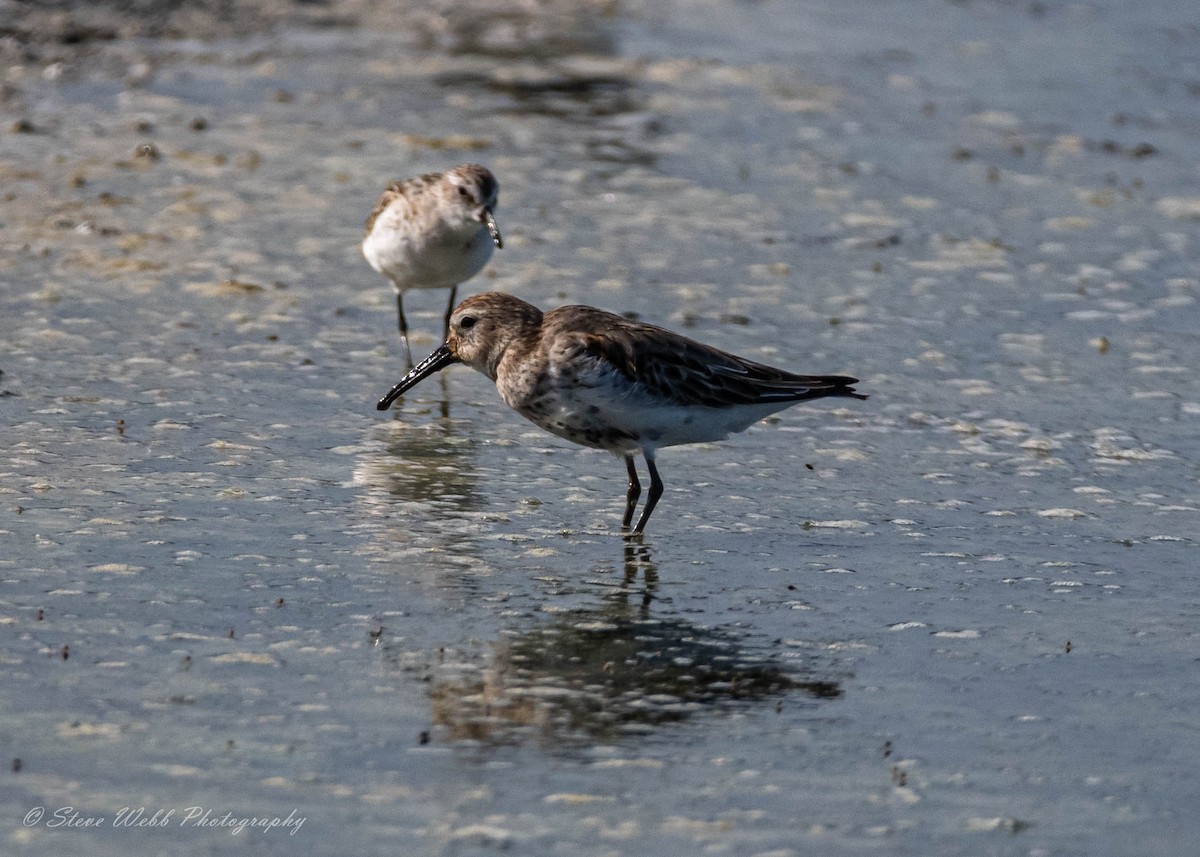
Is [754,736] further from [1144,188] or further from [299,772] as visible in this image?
[1144,188]

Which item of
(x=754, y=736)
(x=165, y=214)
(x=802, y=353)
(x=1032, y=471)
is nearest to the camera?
(x=754, y=736)

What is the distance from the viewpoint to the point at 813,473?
9.65 metres

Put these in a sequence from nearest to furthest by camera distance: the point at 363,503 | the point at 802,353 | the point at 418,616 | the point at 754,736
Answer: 1. the point at 754,736
2. the point at 418,616
3. the point at 363,503
4. the point at 802,353

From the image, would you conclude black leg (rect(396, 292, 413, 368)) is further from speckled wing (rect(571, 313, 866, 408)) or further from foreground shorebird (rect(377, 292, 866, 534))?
speckled wing (rect(571, 313, 866, 408))

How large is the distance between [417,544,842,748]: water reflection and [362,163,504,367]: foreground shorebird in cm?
427

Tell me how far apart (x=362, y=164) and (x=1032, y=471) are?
26.0 ft

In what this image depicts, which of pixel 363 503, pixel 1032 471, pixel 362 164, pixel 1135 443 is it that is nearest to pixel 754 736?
pixel 363 503

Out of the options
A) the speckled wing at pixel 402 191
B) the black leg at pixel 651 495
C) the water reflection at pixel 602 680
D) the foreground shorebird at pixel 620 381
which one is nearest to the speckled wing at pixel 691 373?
the foreground shorebird at pixel 620 381

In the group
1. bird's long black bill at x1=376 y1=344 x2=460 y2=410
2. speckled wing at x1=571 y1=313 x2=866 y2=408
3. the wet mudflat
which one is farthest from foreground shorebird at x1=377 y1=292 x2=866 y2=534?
the wet mudflat

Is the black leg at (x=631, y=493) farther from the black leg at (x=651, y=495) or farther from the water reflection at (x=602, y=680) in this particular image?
the water reflection at (x=602, y=680)

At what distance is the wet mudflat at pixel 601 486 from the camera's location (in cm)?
603

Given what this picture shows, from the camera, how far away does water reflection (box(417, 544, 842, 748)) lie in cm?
644

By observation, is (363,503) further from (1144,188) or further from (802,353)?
(1144,188)

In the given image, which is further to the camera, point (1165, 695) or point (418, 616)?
point (418, 616)
